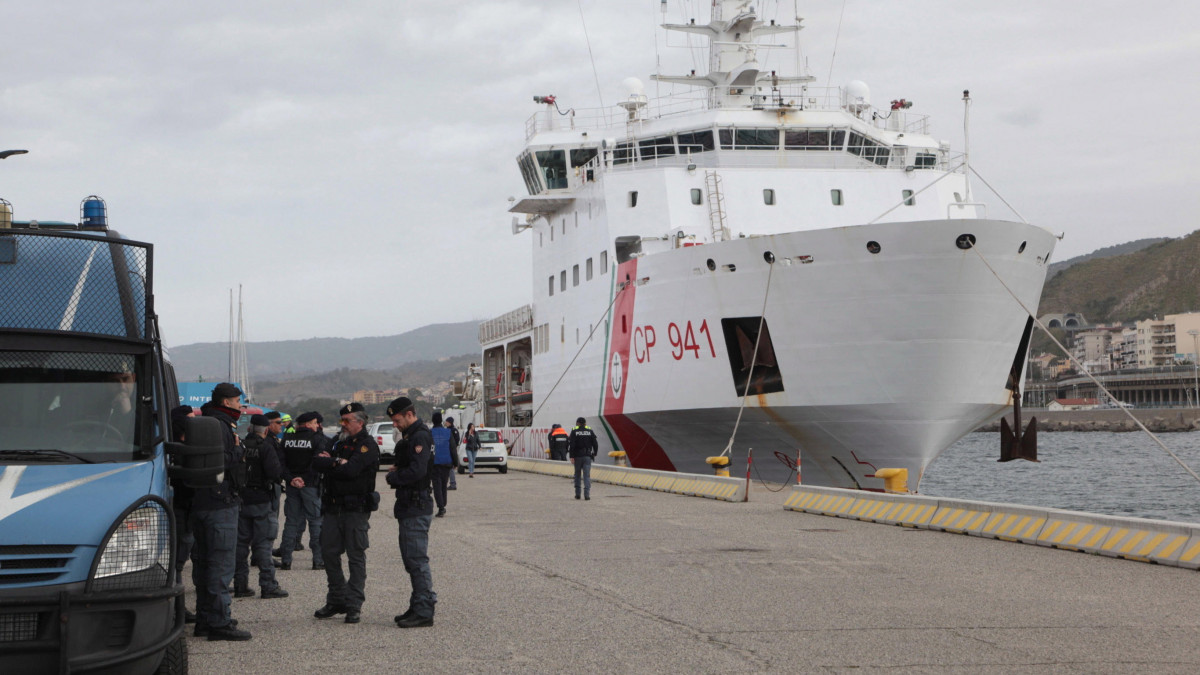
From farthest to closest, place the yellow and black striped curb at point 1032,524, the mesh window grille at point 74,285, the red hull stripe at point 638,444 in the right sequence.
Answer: the red hull stripe at point 638,444
the yellow and black striped curb at point 1032,524
the mesh window grille at point 74,285

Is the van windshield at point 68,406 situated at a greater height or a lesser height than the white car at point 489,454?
greater

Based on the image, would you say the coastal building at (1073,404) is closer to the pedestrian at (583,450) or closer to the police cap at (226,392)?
the pedestrian at (583,450)

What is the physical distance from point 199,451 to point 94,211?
2720 mm

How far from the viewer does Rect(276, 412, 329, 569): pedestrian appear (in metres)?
10.3

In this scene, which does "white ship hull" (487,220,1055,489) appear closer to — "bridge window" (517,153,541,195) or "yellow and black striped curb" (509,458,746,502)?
"yellow and black striped curb" (509,458,746,502)

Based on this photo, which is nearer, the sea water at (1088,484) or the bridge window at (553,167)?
the bridge window at (553,167)

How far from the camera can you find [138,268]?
6.68 m

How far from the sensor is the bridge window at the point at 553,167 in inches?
1180

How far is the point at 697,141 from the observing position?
26531mm

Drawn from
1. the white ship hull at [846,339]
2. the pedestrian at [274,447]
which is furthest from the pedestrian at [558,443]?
the pedestrian at [274,447]

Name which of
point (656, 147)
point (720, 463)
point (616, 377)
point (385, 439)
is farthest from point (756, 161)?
point (385, 439)

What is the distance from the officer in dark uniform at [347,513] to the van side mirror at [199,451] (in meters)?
1.86

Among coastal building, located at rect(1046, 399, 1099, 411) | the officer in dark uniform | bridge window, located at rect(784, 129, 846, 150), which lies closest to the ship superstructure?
bridge window, located at rect(784, 129, 846, 150)

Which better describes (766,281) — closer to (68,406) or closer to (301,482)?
(301,482)
